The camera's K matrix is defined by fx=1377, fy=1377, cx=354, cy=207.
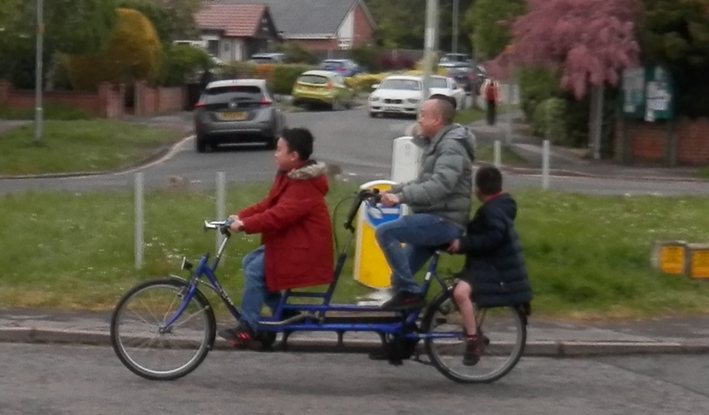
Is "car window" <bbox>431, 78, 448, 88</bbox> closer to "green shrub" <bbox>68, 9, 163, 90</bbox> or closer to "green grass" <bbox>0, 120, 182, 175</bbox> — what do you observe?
"green shrub" <bbox>68, 9, 163, 90</bbox>

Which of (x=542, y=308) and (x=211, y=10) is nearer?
(x=542, y=308)

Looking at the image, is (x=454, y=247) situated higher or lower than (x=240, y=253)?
Result: higher

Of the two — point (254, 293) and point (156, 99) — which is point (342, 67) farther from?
point (254, 293)

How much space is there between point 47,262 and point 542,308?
173 inches

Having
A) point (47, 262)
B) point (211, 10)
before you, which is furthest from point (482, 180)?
point (211, 10)

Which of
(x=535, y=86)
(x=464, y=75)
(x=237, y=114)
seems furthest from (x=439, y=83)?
(x=464, y=75)

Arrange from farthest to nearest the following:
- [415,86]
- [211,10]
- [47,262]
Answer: [211,10]
[415,86]
[47,262]

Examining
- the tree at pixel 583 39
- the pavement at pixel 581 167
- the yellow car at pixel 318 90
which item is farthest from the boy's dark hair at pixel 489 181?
the yellow car at pixel 318 90

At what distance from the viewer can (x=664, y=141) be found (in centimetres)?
3164

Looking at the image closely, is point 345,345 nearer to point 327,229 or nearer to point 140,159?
point 327,229

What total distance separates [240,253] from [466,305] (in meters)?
4.23

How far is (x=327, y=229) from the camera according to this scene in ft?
28.8

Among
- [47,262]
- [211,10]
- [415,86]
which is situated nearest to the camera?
[47,262]

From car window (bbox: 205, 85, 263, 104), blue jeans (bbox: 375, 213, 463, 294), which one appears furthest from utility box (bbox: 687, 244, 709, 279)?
car window (bbox: 205, 85, 263, 104)
